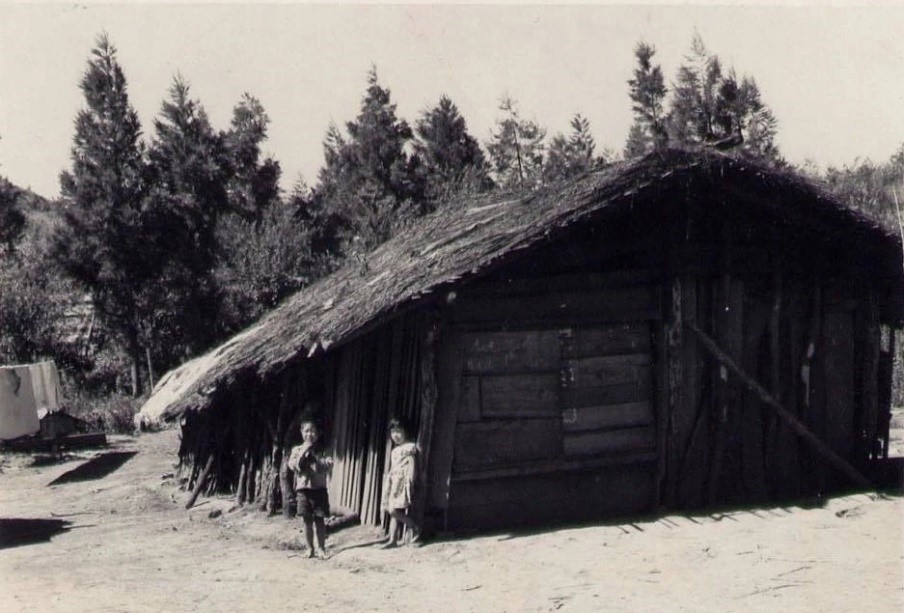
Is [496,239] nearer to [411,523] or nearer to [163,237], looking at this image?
[411,523]

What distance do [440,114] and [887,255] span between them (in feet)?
130

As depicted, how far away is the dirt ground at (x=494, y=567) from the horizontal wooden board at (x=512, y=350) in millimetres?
1701

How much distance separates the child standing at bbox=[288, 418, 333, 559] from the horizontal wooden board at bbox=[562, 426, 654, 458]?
2589 millimetres

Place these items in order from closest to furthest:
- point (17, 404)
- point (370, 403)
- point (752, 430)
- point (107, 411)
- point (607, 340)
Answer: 1. point (607, 340)
2. point (370, 403)
3. point (752, 430)
4. point (17, 404)
5. point (107, 411)

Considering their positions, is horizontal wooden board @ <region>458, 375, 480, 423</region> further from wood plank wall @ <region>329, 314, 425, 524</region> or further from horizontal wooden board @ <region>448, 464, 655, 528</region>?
horizontal wooden board @ <region>448, 464, 655, 528</region>

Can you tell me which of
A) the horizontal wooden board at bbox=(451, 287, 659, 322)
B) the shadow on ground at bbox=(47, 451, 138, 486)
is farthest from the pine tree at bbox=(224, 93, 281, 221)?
the horizontal wooden board at bbox=(451, 287, 659, 322)

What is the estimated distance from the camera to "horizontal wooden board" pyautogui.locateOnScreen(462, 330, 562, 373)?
30.0 ft

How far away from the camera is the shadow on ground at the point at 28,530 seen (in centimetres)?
1040

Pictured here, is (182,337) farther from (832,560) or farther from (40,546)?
(832,560)

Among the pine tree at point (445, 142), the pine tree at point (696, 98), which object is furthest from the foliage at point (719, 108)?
the pine tree at point (445, 142)

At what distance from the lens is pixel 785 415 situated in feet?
33.1

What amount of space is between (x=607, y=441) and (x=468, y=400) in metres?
1.72

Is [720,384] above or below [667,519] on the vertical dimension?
above

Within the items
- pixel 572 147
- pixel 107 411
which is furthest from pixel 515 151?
pixel 107 411
